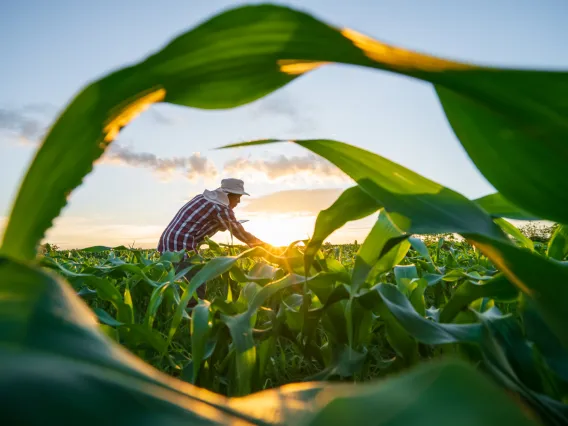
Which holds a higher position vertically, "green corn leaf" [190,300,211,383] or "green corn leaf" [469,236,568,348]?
"green corn leaf" [469,236,568,348]

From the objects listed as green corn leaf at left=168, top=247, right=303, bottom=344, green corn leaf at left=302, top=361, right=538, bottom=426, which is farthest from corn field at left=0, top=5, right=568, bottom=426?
green corn leaf at left=168, top=247, right=303, bottom=344

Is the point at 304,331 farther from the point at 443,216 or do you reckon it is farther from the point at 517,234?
the point at 517,234

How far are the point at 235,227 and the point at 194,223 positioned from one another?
0.48 meters

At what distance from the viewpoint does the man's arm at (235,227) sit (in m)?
5.48

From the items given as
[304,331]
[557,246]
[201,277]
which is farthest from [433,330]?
[557,246]

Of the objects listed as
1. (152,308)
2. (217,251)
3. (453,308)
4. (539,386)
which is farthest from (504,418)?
(217,251)

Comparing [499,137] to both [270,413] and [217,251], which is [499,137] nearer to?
[270,413]

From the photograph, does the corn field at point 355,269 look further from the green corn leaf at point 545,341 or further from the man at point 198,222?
the man at point 198,222

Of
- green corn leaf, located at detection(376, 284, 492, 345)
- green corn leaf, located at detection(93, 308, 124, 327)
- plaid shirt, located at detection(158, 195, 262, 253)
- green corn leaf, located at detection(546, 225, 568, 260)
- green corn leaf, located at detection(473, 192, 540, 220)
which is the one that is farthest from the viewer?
Result: plaid shirt, located at detection(158, 195, 262, 253)

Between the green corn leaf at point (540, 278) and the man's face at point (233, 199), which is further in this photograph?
the man's face at point (233, 199)

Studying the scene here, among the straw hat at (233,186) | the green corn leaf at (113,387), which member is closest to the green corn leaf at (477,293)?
the green corn leaf at (113,387)

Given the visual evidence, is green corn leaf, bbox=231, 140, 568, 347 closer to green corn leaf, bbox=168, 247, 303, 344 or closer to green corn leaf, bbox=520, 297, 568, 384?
green corn leaf, bbox=520, 297, 568, 384

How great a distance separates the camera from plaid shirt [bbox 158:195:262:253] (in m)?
5.48

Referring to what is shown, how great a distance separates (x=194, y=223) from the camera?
5.55 m
